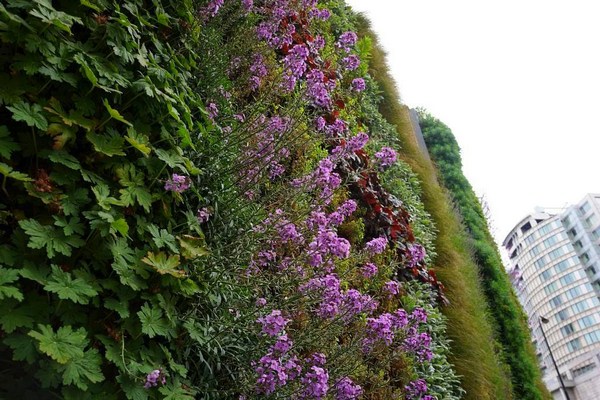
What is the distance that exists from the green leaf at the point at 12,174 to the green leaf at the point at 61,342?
0.47m

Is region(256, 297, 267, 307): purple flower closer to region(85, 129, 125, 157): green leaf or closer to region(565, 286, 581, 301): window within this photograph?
region(85, 129, 125, 157): green leaf

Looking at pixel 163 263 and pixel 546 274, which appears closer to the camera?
pixel 163 263

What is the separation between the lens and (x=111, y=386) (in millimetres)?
1576

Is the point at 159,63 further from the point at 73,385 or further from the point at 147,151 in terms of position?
the point at 73,385

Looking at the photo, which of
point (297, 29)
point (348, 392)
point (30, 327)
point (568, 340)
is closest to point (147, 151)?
point (30, 327)

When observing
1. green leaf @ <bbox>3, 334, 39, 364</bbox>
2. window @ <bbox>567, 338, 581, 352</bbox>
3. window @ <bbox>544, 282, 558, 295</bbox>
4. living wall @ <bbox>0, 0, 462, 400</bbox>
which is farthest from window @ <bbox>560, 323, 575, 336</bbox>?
green leaf @ <bbox>3, 334, 39, 364</bbox>

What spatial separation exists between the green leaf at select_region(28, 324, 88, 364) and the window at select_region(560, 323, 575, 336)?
78611 mm

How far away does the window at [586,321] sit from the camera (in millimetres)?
65113

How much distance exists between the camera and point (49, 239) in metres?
1.52

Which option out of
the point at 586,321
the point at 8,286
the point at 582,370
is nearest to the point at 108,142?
the point at 8,286

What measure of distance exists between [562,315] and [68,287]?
264 feet

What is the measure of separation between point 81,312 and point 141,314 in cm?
20

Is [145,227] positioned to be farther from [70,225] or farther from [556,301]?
[556,301]

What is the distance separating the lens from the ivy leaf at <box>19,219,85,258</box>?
4.81 ft
